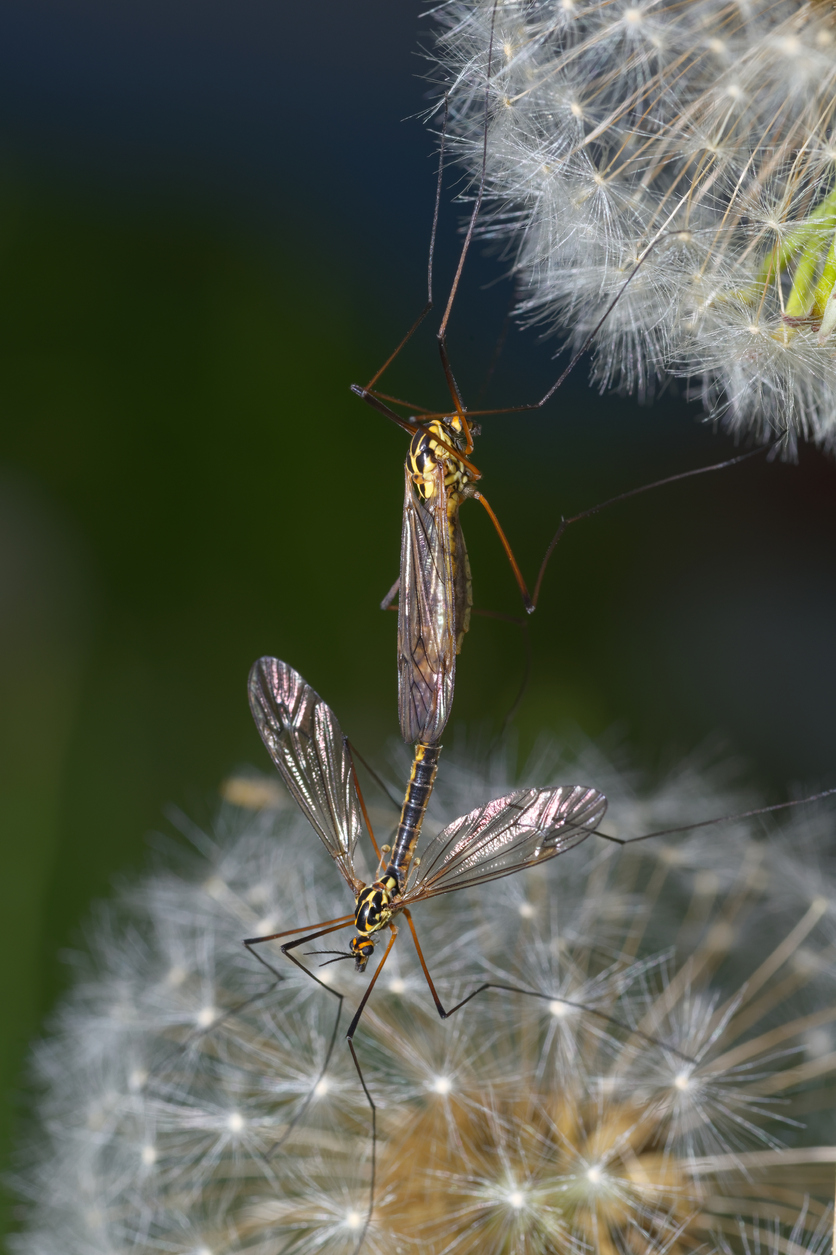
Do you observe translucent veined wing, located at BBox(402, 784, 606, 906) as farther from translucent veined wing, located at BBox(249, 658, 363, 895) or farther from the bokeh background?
the bokeh background

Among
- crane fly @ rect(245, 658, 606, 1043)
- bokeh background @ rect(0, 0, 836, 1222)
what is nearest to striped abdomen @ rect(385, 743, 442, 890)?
crane fly @ rect(245, 658, 606, 1043)

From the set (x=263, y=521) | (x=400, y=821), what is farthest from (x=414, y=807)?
(x=263, y=521)

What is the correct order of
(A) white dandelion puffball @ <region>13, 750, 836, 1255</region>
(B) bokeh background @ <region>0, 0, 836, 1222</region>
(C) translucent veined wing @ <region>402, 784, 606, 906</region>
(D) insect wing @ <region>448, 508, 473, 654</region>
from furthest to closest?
(B) bokeh background @ <region>0, 0, 836, 1222</region>
(A) white dandelion puffball @ <region>13, 750, 836, 1255</region>
(D) insect wing @ <region>448, 508, 473, 654</region>
(C) translucent veined wing @ <region>402, 784, 606, 906</region>

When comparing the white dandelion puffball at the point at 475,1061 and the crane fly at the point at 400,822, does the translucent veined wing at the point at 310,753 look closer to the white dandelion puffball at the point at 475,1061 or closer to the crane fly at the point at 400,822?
the crane fly at the point at 400,822

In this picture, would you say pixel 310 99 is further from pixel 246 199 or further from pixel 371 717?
pixel 371 717

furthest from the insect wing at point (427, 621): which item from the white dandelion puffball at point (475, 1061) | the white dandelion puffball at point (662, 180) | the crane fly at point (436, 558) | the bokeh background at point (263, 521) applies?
the bokeh background at point (263, 521)

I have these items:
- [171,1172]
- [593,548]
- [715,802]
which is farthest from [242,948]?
[593,548]

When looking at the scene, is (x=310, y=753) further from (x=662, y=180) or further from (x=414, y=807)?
(x=662, y=180)
